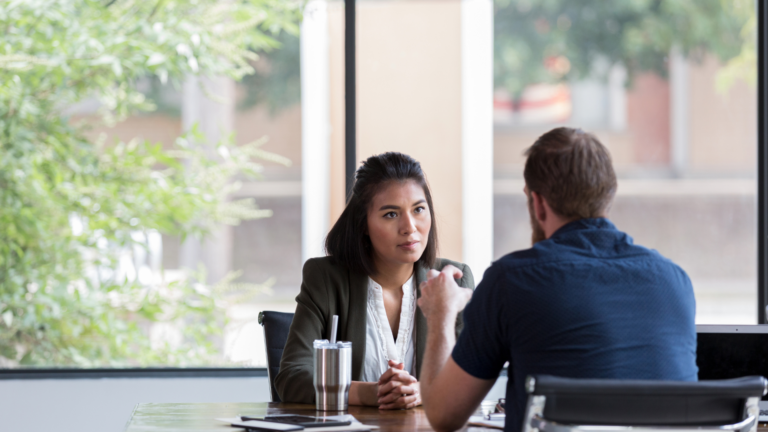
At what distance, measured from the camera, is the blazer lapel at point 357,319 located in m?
2.00

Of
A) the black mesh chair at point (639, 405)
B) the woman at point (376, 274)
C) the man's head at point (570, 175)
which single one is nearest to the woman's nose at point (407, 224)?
the woman at point (376, 274)

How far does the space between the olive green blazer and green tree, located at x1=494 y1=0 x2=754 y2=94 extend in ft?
5.50

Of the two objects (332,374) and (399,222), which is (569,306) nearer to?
(332,374)

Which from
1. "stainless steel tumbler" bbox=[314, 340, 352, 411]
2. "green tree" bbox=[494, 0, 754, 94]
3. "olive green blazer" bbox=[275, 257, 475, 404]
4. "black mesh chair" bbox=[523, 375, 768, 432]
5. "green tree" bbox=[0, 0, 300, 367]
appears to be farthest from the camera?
"green tree" bbox=[494, 0, 754, 94]

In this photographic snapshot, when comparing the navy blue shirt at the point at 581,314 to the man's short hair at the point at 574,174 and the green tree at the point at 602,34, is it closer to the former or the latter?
the man's short hair at the point at 574,174

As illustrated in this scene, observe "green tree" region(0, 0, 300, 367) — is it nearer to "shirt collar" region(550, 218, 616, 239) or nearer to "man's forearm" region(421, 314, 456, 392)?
"man's forearm" region(421, 314, 456, 392)

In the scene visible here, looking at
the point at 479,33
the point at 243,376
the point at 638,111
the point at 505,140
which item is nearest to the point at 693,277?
the point at 638,111

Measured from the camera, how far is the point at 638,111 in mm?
3537

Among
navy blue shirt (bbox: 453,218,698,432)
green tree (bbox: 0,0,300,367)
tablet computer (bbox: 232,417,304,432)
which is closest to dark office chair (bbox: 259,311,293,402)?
tablet computer (bbox: 232,417,304,432)

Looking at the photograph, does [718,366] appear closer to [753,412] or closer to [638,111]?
[753,412]

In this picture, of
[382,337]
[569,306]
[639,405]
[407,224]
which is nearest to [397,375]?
[382,337]

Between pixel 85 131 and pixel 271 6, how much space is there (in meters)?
1.00

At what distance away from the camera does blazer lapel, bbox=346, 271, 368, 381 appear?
1998 mm

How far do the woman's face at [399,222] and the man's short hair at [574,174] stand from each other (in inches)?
30.3
